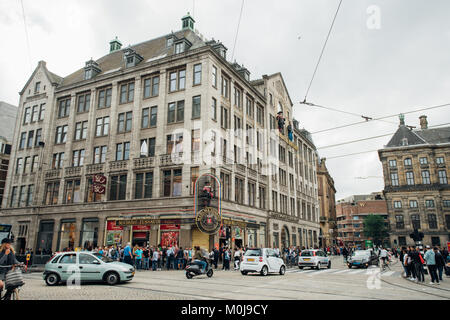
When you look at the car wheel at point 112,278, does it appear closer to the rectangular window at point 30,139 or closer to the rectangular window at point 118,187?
the rectangular window at point 118,187

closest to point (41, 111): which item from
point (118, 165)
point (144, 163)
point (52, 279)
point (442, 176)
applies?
point (118, 165)

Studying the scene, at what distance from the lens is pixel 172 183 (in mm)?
28906

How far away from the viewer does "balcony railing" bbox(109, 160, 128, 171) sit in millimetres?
31720

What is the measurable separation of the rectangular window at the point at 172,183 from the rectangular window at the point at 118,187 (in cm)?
452

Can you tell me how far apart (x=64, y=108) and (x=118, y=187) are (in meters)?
14.3

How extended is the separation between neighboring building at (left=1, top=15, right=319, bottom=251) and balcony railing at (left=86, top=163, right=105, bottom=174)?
12 cm

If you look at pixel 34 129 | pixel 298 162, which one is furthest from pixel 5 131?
pixel 298 162

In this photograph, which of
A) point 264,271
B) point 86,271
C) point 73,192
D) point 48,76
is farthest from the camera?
point 48,76

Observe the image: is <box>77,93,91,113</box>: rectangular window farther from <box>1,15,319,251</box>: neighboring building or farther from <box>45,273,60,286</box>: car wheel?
<box>45,273,60,286</box>: car wheel

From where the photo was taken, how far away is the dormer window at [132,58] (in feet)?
116

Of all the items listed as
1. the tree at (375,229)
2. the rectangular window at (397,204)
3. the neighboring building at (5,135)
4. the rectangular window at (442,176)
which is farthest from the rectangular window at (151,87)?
the tree at (375,229)

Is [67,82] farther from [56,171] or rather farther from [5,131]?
[5,131]

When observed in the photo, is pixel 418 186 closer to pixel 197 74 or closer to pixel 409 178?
pixel 409 178

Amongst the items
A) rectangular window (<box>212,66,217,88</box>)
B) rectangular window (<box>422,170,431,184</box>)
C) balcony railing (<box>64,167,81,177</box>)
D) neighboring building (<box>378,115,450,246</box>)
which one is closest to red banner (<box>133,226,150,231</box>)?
balcony railing (<box>64,167,81,177</box>)
